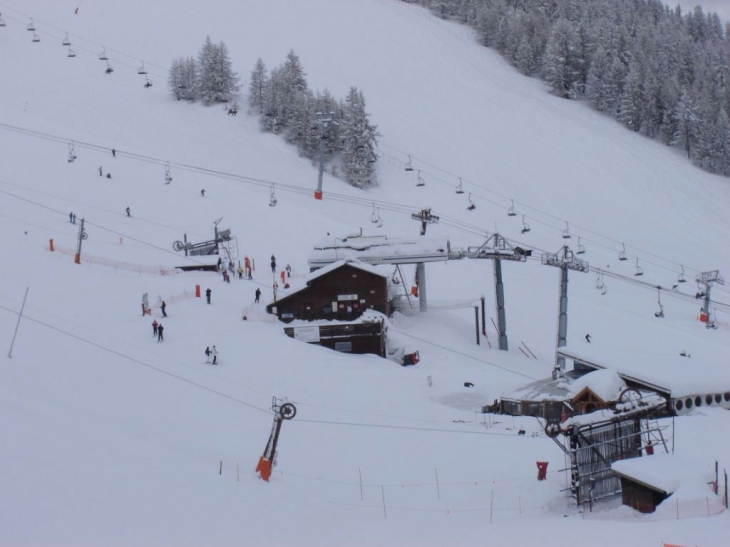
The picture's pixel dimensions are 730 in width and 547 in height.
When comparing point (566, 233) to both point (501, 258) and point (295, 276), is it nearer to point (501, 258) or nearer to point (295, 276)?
point (501, 258)

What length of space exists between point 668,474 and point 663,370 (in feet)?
45.5

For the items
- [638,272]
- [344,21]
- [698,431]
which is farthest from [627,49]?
[698,431]

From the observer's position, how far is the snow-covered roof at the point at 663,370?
27188mm

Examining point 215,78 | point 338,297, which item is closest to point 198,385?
point 338,297

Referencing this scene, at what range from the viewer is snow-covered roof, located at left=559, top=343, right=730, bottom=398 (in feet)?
89.2

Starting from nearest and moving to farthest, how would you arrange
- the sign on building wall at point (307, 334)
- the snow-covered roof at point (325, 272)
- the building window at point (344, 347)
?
the sign on building wall at point (307, 334) < the building window at point (344, 347) < the snow-covered roof at point (325, 272)

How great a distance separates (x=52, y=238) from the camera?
41938mm

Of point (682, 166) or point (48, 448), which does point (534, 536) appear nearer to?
point (48, 448)

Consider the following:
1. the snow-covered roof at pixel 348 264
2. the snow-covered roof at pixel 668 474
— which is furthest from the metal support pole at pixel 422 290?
the snow-covered roof at pixel 668 474

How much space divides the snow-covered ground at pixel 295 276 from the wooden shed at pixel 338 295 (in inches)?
57.4

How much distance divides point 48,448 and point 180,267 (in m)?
Result: 26.8

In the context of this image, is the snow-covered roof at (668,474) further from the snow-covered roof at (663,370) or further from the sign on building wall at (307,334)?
the sign on building wall at (307,334)

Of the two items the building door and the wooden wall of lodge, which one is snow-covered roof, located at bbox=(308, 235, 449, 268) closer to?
the wooden wall of lodge

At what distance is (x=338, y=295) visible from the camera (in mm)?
36750
